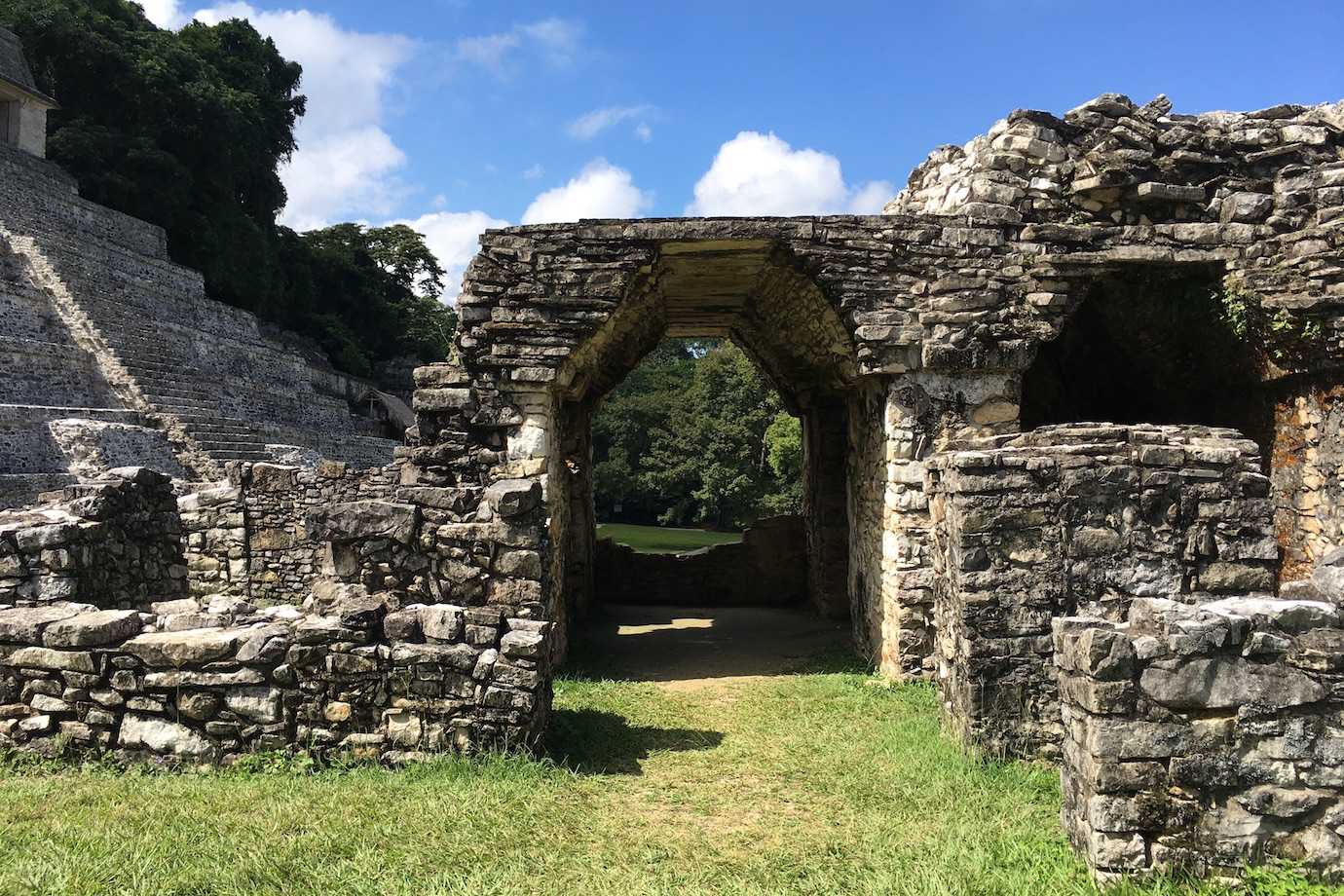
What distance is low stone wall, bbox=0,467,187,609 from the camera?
6504mm

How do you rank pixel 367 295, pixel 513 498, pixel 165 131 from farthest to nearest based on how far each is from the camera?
1. pixel 367 295
2. pixel 165 131
3. pixel 513 498

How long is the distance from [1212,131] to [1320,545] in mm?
3849

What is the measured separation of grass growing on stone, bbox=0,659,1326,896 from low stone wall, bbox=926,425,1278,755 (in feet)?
1.62

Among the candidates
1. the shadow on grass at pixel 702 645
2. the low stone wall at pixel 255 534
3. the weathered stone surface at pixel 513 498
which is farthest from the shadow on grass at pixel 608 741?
the low stone wall at pixel 255 534

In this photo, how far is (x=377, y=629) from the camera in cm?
495

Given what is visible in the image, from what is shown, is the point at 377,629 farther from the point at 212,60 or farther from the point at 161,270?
the point at 212,60

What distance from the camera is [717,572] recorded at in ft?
48.1

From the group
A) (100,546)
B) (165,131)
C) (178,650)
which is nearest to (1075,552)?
(178,650)

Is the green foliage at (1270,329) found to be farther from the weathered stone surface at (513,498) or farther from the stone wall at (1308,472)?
the weathered stone surface at (513,498)

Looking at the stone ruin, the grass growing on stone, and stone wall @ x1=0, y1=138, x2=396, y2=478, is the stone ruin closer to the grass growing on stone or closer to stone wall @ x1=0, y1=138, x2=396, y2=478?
the grass growing on stone

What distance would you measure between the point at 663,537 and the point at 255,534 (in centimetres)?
1846

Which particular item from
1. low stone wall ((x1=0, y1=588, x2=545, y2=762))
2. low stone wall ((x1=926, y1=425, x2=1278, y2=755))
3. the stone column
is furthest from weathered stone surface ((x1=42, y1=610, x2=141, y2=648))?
the stone column

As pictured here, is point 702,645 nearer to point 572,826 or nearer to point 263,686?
point 572,826

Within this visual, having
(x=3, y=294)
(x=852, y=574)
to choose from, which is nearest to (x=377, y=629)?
(x=852, y=574)
